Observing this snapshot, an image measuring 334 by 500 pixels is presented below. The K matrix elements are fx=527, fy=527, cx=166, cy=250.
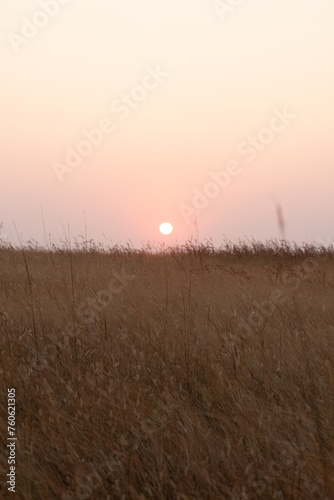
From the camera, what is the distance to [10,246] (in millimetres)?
10219

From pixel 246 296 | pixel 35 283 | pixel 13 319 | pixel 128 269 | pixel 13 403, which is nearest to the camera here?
pixel 13 403

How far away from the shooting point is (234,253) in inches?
410

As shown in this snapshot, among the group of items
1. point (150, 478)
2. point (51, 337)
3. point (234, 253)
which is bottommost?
point (150, 478)

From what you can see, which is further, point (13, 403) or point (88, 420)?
point (13, 403)

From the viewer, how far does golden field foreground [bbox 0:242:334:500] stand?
1.98m

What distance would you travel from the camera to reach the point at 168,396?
255 centimetres

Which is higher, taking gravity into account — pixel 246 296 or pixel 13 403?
pixel 246 296

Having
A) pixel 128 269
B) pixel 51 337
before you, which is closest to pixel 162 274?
pixel 128 269

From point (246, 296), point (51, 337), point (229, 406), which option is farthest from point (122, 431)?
A: point (246, 296)

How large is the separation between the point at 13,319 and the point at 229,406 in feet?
6.65

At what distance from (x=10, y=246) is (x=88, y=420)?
27.5 feet

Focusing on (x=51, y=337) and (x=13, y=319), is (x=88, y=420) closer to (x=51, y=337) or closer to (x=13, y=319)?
(x=51, y=337)

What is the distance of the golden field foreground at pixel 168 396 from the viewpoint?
1.98 meters

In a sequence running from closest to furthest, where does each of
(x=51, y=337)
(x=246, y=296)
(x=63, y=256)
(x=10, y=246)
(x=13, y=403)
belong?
1. (x=13, y=403)
2. (x=51, y=337)
3. (x=246, y=296)
4. (x=63, y=256)
5. (x=10, y=246)
